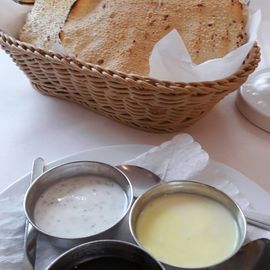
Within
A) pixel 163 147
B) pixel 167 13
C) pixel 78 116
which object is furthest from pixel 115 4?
pixel 163 147

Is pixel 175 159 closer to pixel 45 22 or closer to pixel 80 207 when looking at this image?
pixel 80 207

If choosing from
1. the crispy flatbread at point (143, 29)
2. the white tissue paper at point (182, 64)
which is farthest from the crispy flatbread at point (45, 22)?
the white tissue paper at point (182, 64)

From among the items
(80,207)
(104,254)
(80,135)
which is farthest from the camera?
(80,135)

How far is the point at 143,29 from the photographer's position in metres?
0.96

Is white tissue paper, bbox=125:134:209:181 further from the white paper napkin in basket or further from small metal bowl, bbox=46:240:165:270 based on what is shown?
small metal bowl, bbox=46:240:165:270

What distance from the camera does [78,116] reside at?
3.24ft

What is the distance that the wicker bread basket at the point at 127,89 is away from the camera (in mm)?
806

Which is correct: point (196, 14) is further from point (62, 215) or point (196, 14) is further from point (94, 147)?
point (62, 215)

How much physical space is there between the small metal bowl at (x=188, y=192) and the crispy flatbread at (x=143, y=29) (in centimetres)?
27

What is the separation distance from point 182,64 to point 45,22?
0.36 meters

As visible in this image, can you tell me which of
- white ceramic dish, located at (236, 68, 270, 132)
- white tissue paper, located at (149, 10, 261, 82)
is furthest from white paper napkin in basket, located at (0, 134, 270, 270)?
white ceramic dish, located at (236, 68, 270, 132)

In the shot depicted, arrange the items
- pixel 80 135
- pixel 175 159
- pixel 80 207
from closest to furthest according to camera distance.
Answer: pixel 80 207
pixel 175 159
pixel 80 135

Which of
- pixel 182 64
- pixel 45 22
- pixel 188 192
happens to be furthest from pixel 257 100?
pixel 45 22

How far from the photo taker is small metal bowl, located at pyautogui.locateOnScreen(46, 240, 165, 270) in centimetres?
57
